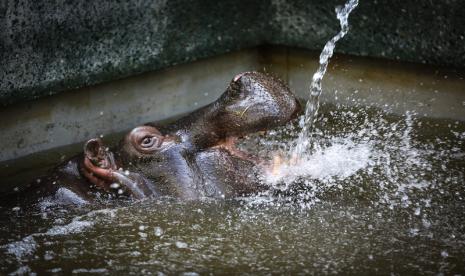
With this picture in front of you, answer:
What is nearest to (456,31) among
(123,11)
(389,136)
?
(389,136)

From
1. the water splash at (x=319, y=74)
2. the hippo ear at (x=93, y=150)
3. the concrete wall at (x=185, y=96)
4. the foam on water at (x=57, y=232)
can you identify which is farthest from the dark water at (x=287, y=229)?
the concrete wall at (x=185, y=96)

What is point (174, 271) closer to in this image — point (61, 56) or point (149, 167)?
point (149, 167)

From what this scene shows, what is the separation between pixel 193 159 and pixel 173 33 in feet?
7.24

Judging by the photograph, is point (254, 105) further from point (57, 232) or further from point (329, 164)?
point (57, 232)

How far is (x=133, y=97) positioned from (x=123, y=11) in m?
0.64

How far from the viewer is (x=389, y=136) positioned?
5348mm

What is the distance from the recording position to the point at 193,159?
4.13 meters

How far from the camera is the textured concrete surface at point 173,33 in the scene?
536 centimetres

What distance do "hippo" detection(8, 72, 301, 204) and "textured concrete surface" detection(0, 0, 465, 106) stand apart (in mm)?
1418

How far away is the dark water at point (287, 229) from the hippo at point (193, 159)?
0.22 ft

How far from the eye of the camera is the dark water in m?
3.61

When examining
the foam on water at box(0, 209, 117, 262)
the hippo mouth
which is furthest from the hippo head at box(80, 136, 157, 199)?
the hippo mouth

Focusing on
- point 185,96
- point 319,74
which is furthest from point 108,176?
point 185,96

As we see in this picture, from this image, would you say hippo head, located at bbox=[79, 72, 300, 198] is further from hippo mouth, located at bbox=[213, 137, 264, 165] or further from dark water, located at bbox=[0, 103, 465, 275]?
dark water, located at bbox=[0, 103, 465, 275]
